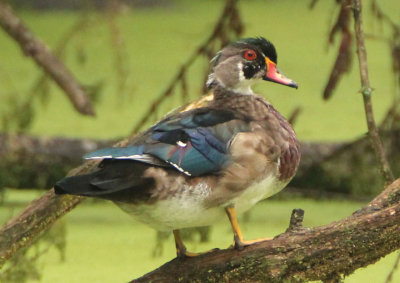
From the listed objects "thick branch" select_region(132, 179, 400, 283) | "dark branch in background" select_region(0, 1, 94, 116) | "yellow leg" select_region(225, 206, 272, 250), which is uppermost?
"dark branch in background" select_region(0, 1, 94, 116)

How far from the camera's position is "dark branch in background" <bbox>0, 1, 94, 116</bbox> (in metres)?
3.68

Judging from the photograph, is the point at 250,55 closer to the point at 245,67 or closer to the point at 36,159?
the point at 245,67

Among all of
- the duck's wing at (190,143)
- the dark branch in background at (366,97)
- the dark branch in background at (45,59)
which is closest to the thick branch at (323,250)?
the duck's wing at (190,143)

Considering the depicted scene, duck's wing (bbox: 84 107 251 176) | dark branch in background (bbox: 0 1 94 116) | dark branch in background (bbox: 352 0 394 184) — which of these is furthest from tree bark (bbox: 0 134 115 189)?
duck's wing (bbox: 84 107 251 176)

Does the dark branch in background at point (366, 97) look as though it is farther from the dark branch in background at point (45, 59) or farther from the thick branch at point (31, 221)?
the dark branch in background at point (45, 59)

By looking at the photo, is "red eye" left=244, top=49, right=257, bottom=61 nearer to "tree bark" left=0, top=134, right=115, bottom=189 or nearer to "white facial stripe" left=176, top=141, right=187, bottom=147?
"white facial stripe" left=176, top=141, right=187, bottom=147

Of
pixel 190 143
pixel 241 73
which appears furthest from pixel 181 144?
pixel 241 73

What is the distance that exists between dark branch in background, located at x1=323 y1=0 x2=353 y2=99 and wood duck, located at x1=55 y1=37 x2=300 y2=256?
1.95 ft

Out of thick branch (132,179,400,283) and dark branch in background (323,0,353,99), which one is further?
dark branch in background (323,0,353,99)

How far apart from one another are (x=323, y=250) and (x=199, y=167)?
1.02 feet

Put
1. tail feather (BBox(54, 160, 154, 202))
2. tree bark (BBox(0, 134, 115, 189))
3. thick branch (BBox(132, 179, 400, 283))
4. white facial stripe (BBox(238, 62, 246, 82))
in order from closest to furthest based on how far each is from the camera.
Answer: tail feather (BBox(54, 160, 154, 202)), thick branch (BBox(132, 179, 400, 283)), white facial stripe (BBox(238, 62, 246, 82)), tree bark (BBox(0, 134, 115, 189))

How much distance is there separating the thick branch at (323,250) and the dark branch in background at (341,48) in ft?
2.85

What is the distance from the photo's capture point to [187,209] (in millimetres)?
2080

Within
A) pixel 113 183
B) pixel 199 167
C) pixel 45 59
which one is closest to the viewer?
pixel 113 183
